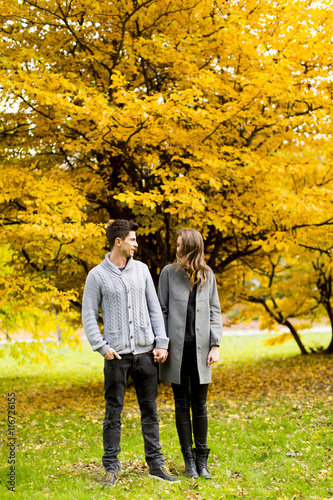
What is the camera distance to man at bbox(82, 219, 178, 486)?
137 inches

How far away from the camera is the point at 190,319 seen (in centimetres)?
366

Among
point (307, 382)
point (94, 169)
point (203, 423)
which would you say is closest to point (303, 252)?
point (307, 382)

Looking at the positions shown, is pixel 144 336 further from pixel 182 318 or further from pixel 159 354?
pixel 182 318

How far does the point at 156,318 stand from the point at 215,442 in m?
1.77

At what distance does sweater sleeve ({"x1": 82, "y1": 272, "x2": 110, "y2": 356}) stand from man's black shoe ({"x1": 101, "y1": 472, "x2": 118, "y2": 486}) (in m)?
0.81

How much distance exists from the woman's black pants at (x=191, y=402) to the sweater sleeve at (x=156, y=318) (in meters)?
0.19

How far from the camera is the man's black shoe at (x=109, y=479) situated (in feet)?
11.2

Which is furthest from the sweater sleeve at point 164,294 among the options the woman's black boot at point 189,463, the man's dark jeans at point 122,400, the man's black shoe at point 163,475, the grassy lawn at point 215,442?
the grassy lawn at point 215,442

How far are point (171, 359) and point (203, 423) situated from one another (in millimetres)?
522

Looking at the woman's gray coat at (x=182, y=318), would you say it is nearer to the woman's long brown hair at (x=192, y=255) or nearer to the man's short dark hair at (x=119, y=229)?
the woman's long brown hair at (x=192, y=255)

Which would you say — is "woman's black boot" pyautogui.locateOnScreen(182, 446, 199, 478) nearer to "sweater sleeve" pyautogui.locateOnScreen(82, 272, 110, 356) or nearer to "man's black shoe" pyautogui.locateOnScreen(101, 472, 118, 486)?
"man's black shoe" pyautogui.locateOnScreen(101, 472, 118, 486)

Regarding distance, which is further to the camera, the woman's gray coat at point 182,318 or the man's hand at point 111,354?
the woman's gray coat at point 182,318

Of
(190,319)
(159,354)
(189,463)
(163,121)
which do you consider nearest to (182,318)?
(190,319)

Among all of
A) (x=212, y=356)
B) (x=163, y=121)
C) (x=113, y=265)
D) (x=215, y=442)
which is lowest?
(x=215, y=442)
